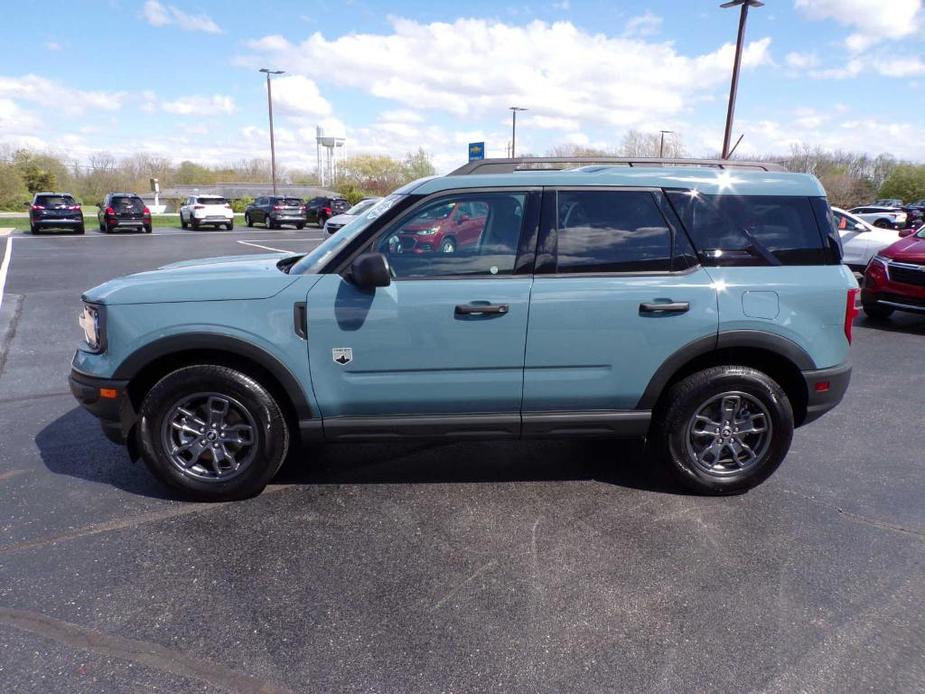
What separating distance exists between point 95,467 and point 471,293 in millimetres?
2721

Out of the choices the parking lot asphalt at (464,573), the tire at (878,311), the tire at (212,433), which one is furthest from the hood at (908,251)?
the tire at (212,433)

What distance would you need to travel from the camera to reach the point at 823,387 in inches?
156

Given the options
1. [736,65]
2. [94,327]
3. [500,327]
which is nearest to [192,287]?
[94,327]

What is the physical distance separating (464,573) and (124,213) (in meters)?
28.4

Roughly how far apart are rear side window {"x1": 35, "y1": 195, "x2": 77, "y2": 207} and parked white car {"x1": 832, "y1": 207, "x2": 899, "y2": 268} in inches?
1040

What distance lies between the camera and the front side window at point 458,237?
369 cm

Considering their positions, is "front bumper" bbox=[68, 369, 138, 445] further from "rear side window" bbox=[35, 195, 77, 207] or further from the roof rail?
"rear side window" bbox=[35, 195, 77, 207]

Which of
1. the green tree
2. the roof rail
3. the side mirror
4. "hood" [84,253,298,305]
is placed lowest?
"hood" [84,253,298,305]

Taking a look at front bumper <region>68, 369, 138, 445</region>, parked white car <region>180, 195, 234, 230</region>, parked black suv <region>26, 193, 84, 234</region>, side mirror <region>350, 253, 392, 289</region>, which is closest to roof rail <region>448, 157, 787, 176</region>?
side mirror <region>350, 253, 392, 289</region>

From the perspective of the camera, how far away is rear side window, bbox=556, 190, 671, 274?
148 inches

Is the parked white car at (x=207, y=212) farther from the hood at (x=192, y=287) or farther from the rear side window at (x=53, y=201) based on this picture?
the hood at (x=192, y=287)

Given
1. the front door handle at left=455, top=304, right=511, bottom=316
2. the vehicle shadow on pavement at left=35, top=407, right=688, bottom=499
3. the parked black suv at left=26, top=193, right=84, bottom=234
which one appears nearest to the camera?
the front door handle at left=455, top=304, right=511, bottom=316

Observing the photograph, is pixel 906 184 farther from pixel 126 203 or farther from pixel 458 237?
pixel 458 237

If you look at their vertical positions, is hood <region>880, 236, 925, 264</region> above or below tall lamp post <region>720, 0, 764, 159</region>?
below
